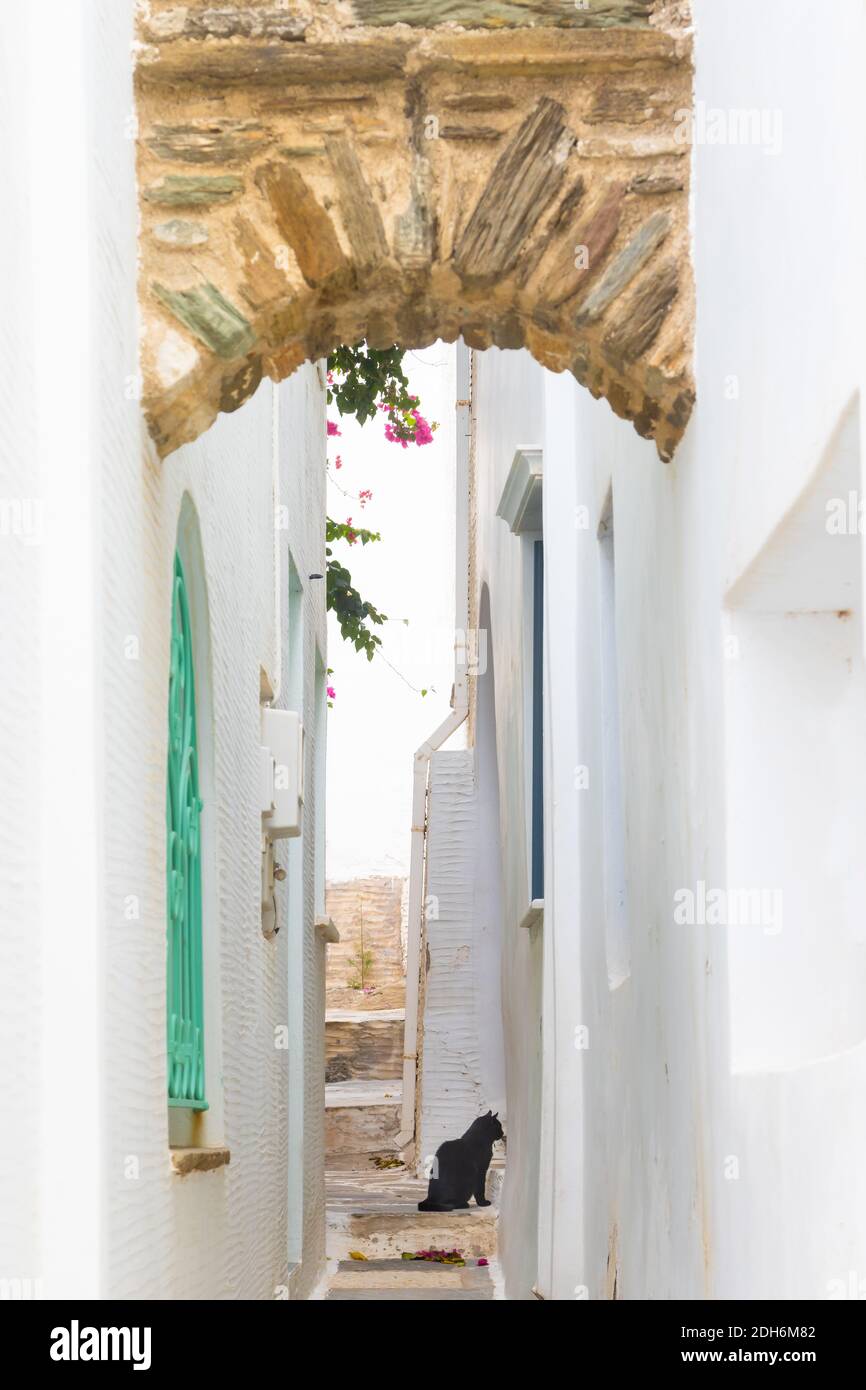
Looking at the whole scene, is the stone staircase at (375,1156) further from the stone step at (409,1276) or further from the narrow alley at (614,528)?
the narrow alley at (614,528)

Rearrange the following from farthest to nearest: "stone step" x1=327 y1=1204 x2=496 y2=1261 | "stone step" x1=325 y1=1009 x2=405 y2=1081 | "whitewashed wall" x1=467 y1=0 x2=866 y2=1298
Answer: "stone step" x1=325 y1=1009 x2=405 y2=1081
"stone step" x1=327 y1=1204 x2=496 y2=1261
"whitewashed wall" x1=467 y1=0 x2=866 y2=1298

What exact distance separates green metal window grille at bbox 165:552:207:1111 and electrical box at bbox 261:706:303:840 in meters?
1.57

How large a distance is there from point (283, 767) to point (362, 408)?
9.21 feet

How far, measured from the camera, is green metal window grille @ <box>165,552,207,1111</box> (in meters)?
4.27

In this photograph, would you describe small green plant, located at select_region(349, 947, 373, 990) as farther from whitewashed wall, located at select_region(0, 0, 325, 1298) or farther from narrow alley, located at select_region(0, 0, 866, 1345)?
whitewashed wall, located at select_region(0, 0, 325, 1298)

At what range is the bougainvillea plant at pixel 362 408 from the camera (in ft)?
28.4

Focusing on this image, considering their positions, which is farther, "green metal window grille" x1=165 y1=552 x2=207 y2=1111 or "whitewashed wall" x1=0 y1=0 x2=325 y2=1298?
"green metal window grille" x1=165 y1=552 x2=207 y2=1111

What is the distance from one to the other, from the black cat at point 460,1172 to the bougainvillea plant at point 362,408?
8.16 ft

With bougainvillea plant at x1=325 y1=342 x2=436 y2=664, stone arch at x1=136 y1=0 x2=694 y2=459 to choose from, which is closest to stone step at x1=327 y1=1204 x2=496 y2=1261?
bougainvillea plant at x1=325 y1=342 x2=436 y2=664

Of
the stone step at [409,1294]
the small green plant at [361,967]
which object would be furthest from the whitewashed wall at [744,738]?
the small green plant at [361,967]

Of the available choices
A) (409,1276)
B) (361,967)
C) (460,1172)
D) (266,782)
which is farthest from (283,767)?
(361,967)

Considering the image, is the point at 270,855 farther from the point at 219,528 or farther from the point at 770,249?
the point at 770,249
